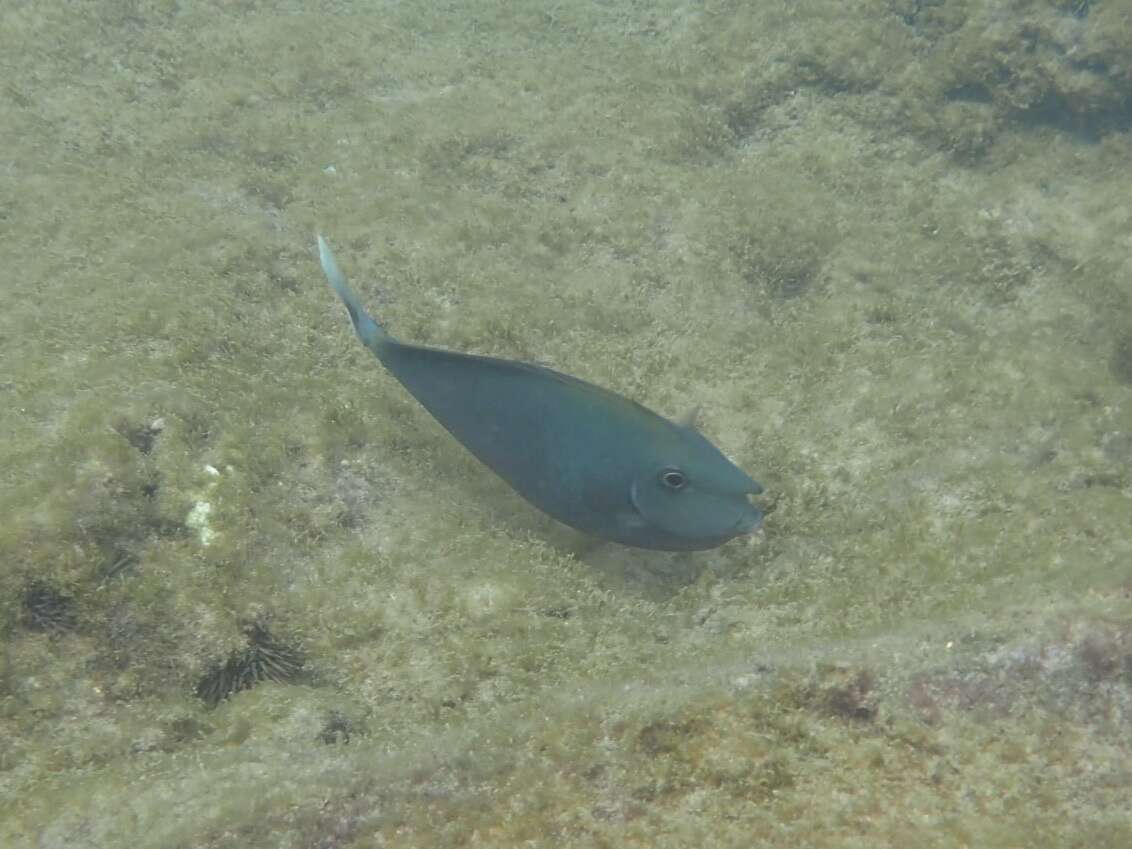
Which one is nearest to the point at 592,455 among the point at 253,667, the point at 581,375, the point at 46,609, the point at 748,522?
the point at 748,522

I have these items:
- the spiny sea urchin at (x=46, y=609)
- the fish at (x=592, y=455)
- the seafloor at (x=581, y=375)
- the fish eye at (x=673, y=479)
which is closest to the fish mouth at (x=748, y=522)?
the fish at (x=592, y=455)

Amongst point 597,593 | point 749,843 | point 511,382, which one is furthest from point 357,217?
point 749,843

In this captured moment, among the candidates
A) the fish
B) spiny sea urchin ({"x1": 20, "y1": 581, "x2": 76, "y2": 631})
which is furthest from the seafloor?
the fish

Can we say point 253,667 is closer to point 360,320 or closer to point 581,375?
point 360,320

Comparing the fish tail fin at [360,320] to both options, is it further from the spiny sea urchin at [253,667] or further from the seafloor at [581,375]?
the spiny sea urchin at [253,667]

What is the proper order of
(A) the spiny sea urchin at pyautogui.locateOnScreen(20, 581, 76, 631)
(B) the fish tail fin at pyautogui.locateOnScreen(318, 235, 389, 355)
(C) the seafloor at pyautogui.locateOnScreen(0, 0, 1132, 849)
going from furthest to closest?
1. (B) the fish tail fin at pyautogui.locateOnScreen(318, 235, 389, 355)
2. (A) the spiny sea urchin at pyautogui.locateOnScreen(20, 581, 76, 631)
3. (C) the seafloor at pyautogui.locateOnScreen(0, 0, 1132, 849)

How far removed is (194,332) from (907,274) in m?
4.25

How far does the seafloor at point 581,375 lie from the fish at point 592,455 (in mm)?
363

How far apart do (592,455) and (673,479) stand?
0.33 m

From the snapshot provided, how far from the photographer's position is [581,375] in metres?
4.07

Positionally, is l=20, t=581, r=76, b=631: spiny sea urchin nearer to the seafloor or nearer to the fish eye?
the seafloor

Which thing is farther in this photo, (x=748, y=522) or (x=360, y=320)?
(x=360, y=320)

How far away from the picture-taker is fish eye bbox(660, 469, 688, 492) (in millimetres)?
2809

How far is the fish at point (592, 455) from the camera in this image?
2828 millimetres
